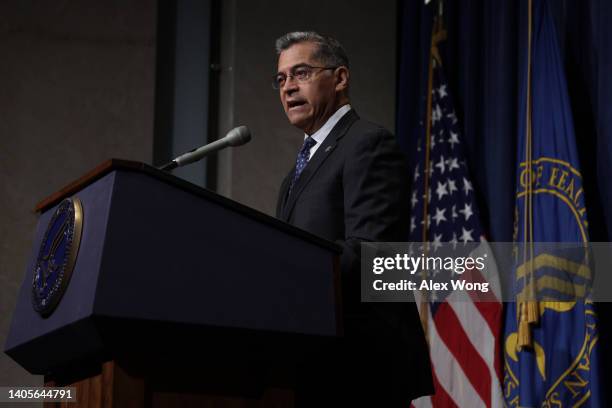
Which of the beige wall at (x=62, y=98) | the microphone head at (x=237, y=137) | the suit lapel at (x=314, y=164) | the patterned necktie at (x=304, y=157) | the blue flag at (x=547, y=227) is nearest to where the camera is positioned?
the microphone head at (x=237, y=137)

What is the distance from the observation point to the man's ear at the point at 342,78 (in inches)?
109

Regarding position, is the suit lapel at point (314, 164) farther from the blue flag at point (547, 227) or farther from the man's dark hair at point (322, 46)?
the blue flag at point (547, 227)

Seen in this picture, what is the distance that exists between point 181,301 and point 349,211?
0.72m

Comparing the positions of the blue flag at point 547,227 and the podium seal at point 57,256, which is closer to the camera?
the podium seal at point 57,256

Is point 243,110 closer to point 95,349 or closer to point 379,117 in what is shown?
point 379,117

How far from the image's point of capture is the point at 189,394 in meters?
1.77

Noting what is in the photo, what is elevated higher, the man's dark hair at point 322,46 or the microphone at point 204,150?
the man's dark hair at point 322,46

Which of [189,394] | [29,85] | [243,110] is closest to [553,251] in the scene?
[243,110]

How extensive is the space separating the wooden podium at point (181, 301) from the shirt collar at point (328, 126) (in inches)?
30.5

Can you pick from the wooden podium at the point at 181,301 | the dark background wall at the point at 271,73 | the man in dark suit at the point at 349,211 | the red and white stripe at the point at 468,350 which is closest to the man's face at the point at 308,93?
the man in dark suit at the point at 349,211

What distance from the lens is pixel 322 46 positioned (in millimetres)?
2783

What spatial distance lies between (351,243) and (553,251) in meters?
2.04

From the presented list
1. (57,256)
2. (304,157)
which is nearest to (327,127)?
(304,157)

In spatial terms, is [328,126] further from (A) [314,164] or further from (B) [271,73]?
(B) [271,73]
